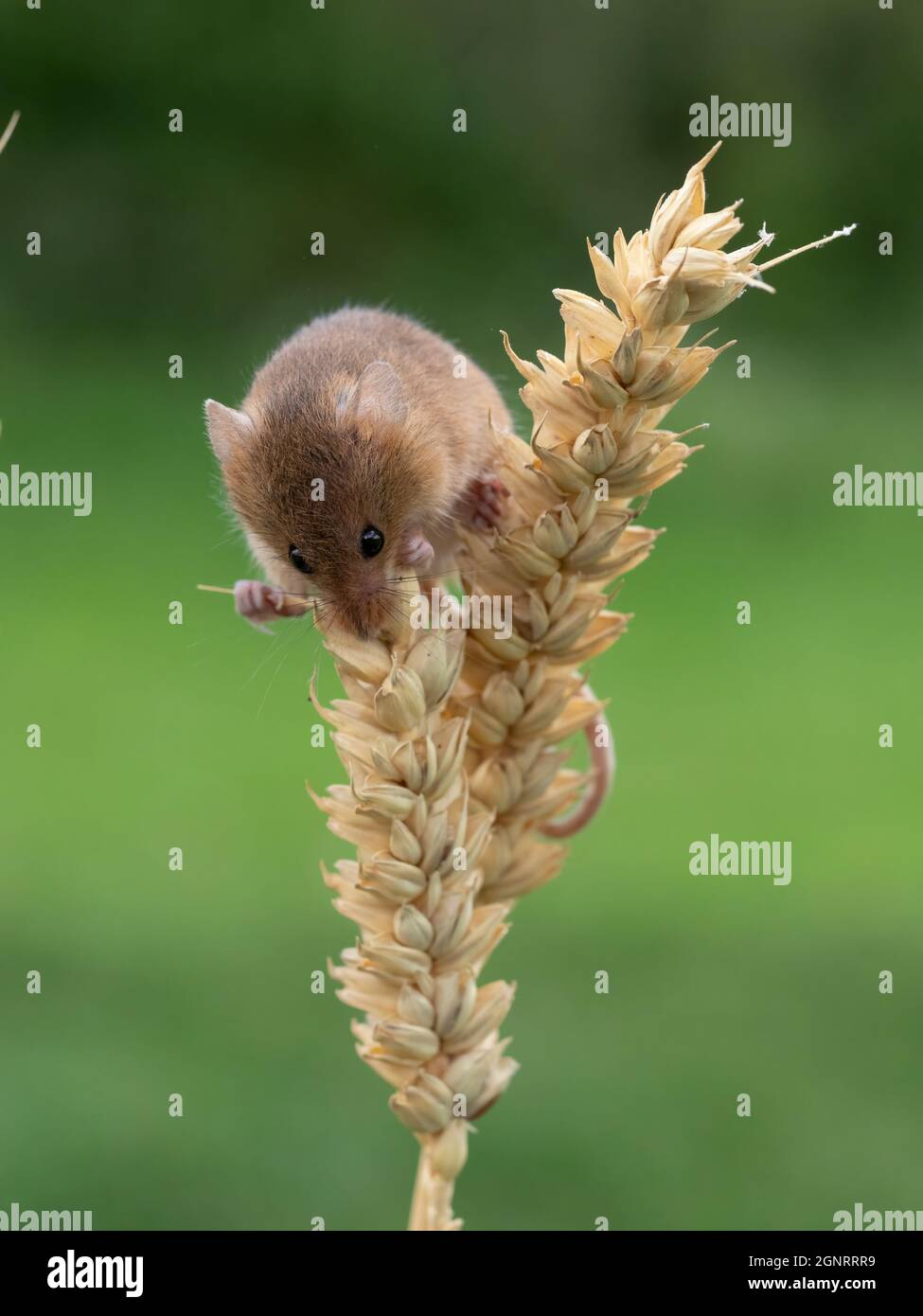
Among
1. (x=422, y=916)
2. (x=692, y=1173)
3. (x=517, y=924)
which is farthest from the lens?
(x=517, y=924)

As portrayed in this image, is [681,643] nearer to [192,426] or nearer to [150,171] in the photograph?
[192,426]

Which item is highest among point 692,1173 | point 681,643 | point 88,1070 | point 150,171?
point 150,171

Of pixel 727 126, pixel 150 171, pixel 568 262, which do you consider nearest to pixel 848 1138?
pixel 568 262
